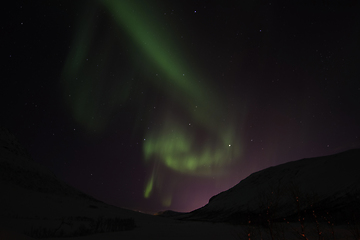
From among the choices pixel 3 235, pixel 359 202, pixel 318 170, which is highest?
pixel 318 170

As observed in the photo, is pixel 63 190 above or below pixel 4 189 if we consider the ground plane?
above

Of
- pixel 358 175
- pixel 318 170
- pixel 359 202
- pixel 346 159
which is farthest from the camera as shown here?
pixel 318 170

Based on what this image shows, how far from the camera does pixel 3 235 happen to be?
11.1 feet

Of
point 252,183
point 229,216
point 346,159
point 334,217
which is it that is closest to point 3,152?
point 229,216

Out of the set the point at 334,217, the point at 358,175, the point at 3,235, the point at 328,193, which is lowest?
the point at 3,235

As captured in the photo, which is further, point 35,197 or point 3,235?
point 35,197

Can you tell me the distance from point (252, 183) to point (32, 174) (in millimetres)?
Answer: 60387

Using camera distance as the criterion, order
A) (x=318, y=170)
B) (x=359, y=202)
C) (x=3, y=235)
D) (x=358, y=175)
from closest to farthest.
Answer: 1. (x=3, y=235)
2. (x=359, y=202)
3. (x=358, y=175)
4. (x=318, y=170)

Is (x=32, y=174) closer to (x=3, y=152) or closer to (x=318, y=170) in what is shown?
(x=3, y=152)

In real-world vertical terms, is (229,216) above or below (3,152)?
below

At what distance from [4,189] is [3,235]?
119 ft

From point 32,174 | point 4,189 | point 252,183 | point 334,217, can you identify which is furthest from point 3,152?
point 252,183

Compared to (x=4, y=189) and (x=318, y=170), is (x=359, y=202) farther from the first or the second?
(x=4, y=189)

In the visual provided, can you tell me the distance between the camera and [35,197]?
2936cm
